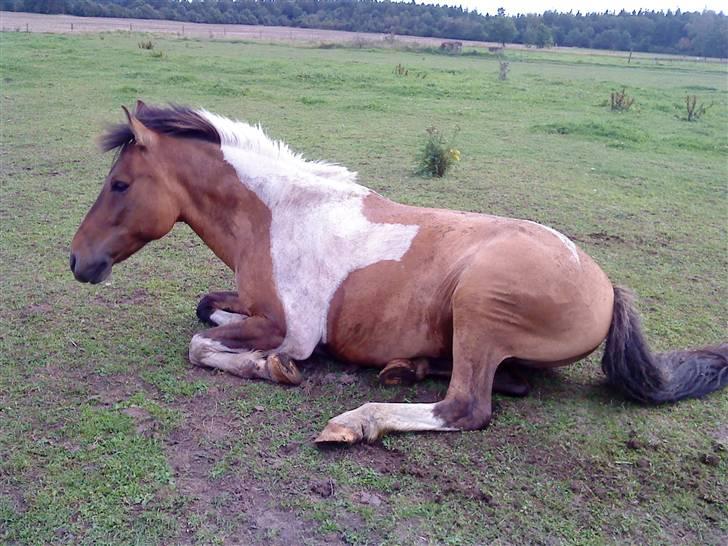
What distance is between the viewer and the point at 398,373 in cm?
391

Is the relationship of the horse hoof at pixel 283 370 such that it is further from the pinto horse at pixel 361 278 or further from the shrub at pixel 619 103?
the shrub at pixel 619 103

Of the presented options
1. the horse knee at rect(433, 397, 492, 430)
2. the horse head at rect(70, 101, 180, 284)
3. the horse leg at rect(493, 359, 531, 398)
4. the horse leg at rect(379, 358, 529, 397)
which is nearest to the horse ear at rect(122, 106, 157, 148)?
the horse head at rect(70, 101, 180, 284)

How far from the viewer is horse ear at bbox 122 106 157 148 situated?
4008 millimetres

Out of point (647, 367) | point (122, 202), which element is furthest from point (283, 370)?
point (647, 367)

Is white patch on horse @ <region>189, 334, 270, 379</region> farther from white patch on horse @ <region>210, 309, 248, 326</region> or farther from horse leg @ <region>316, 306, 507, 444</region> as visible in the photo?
horse leg @ <region>316, 306, 507, 444</region>

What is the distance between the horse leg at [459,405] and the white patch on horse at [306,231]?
2.38 ft

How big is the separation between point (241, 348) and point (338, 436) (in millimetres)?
1115

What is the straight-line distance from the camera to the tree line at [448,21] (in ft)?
205

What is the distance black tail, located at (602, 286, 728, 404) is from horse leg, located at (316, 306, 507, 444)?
71 centimetres

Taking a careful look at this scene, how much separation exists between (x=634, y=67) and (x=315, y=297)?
4249 cm

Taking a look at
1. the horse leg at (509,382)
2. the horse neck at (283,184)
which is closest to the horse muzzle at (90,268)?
the horse neck at (283,184)

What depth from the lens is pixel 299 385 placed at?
3.97 m

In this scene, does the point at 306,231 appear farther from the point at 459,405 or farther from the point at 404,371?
the point at 459,405

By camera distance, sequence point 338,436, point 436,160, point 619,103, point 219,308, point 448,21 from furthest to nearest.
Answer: point 448,21 < point 619,103 < point 436,160 < point 219,308 < point 338,436
